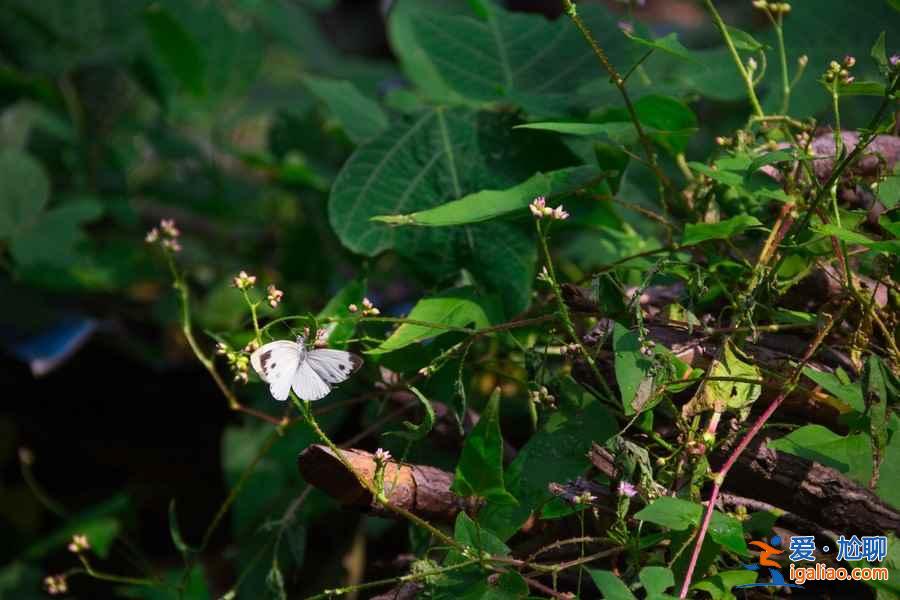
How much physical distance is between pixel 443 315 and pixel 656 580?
342mm

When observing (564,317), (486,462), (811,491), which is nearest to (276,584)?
(486,462)

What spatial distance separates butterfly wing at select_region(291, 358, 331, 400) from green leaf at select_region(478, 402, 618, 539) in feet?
0.58

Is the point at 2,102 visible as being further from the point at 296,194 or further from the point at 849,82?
the point at 849,82

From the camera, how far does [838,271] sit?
876mm

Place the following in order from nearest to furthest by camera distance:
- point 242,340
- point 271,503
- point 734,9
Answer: point 242,340 < point 271,503 < point 734,9

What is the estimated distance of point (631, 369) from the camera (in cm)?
76

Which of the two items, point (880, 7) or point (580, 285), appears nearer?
point (580, 285)

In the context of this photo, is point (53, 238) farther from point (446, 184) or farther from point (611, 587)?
point (611, 587)

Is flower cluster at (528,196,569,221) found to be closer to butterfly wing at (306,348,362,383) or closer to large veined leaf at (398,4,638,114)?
butterfly wing at (306,348,362,383)

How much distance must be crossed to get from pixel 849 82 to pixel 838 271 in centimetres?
18

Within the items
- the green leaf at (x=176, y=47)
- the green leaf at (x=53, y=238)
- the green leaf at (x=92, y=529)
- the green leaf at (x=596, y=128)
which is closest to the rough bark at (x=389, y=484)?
the green leaf at (x=596, y=128)

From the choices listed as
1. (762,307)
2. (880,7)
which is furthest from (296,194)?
(762,307)

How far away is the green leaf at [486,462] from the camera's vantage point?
2.53 feet

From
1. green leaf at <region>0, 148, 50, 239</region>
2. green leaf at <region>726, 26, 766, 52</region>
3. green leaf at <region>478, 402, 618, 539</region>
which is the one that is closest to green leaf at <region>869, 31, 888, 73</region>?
green leaf at <region>726, 26, 766, 52</region>
